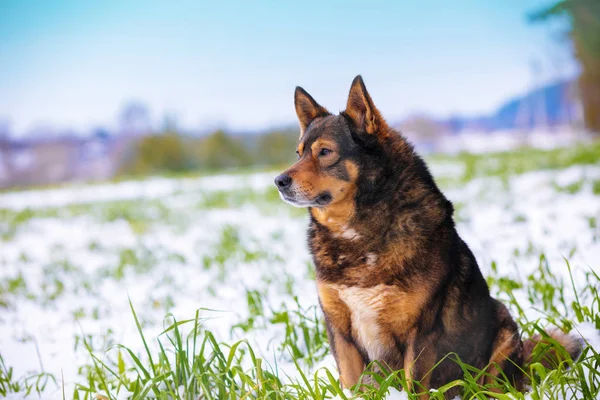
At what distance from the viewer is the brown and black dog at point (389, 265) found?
2.34 meters

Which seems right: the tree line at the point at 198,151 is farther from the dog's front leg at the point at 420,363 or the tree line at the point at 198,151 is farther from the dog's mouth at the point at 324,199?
the dog's front leg at the point at 420,363

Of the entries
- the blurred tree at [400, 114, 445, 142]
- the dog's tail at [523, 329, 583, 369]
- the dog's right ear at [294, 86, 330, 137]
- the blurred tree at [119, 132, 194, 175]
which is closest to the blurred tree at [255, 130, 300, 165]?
the blurred tree at [119, 132, 194, 175]

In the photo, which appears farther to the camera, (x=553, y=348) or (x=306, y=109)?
(x=306, y=109)

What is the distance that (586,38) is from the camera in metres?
29.5

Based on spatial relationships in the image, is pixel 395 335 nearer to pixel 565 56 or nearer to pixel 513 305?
pixel 513 305

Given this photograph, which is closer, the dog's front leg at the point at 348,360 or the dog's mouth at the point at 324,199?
the dog's front leg at the point at 348,360

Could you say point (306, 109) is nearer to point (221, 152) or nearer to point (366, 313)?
point (366, 313)

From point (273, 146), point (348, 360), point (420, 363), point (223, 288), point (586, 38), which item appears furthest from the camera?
point (273, 146)

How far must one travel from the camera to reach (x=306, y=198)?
2.60m

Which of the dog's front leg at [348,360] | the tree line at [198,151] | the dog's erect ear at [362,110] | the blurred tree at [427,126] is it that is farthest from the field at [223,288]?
the blurred tree at [427,126]

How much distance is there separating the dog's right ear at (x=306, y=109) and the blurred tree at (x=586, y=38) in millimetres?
31000

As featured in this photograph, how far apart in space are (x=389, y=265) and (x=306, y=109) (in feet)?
3.47

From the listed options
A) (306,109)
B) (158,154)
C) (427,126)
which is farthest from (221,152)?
(306,109)

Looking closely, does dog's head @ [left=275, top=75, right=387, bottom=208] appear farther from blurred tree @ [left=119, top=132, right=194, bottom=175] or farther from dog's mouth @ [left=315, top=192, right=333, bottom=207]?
blurred tree @ [left=119, top=132, right=194, bottom=175]
